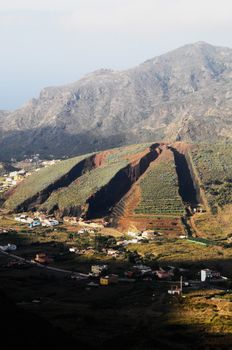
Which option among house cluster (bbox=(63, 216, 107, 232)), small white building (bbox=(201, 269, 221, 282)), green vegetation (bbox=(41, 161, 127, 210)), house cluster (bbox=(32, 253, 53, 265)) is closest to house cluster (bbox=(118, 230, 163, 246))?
house cluster (bbox=(63, 216, 107, 232))

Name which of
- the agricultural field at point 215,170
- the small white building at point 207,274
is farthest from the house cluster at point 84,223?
the small white building at point 207,274

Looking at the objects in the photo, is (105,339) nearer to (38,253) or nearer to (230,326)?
(230,326)

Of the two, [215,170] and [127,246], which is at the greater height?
[215,170]

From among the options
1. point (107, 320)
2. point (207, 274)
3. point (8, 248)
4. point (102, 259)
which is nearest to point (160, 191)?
point (102, 259)

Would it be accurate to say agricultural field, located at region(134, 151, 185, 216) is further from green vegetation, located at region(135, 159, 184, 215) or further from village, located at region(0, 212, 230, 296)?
village, located at region(0, 212, 230, 296)

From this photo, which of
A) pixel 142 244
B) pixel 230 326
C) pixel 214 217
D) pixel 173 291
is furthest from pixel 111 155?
pixel 230 326

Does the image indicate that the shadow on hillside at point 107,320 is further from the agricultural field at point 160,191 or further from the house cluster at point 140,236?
the agricultural field at point 160,191

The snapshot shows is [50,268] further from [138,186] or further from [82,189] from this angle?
[82,189]
